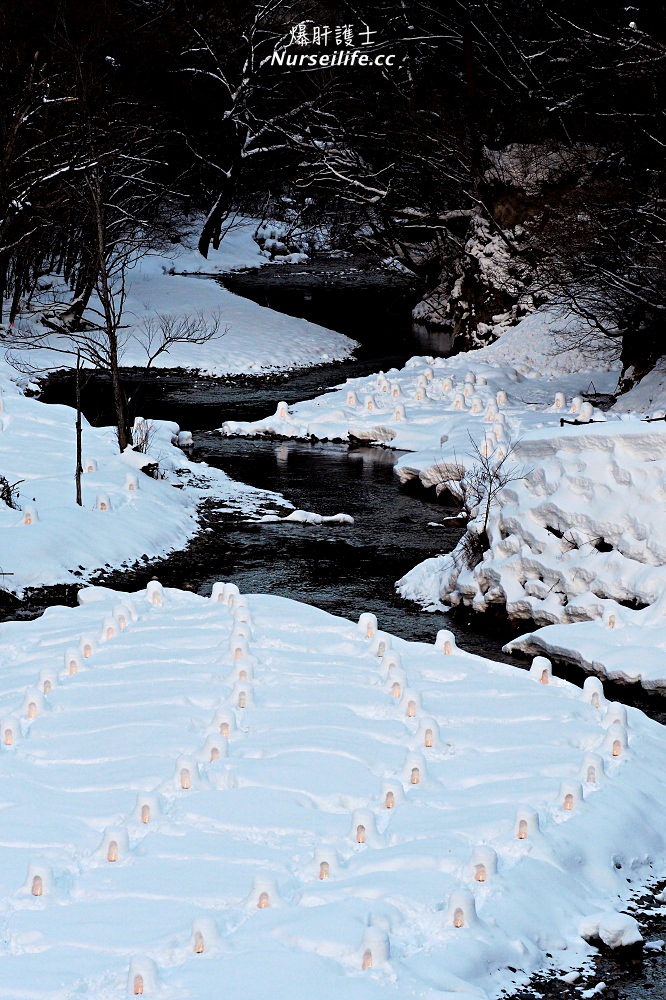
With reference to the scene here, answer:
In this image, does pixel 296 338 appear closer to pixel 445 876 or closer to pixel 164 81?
pixel 164 81

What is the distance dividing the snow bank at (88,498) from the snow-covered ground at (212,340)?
7.39 metres

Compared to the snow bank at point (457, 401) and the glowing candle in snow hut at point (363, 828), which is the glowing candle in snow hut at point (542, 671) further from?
the snow bank at point (457, 401)

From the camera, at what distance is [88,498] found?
1562cm

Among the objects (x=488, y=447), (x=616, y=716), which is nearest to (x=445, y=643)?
(x=616, y=716)

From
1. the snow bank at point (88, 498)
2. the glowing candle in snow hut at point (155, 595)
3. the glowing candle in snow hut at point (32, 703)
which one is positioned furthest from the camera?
the snow bank at point (88, 498)

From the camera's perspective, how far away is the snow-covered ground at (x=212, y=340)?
2981 centimetres

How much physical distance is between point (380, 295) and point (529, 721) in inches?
1397

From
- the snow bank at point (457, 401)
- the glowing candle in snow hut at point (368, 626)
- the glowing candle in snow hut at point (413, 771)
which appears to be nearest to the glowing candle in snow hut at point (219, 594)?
the glowing candle in snow hut at point (368, 626)

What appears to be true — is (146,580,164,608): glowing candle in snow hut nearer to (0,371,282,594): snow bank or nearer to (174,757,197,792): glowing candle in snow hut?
(0,371,282,594): snow bank

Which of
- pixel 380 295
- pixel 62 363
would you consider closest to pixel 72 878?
pixel 62 363

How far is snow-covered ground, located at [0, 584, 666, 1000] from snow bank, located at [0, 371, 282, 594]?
3.54m

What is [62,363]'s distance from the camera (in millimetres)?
29125

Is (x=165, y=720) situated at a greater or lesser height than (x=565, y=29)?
lesser

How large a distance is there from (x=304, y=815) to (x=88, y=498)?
29.6 ft
